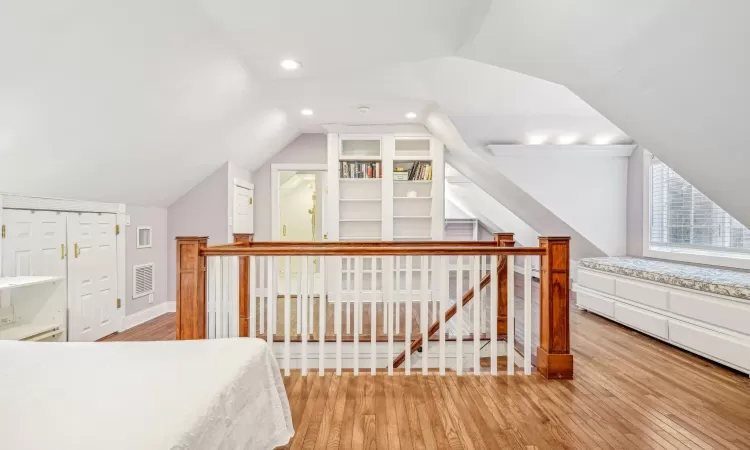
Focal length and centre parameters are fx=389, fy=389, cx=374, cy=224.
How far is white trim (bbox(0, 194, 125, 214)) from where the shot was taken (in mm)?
2795

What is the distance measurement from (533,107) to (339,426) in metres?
3.68

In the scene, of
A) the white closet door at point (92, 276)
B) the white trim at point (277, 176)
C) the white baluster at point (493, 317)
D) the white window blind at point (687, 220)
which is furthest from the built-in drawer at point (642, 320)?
the white closet door at point (92, 276)

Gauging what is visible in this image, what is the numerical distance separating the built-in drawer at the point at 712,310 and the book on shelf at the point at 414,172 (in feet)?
10.2

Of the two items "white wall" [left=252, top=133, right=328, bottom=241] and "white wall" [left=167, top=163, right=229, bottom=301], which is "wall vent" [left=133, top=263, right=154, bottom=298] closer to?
"white wall" [left=167, top=163, right=229, bottom=301]

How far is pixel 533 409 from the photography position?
7.01ft

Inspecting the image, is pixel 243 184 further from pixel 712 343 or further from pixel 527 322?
pixel 712 343

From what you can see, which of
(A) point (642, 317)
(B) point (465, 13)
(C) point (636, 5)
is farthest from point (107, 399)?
(A) point (642, 317)

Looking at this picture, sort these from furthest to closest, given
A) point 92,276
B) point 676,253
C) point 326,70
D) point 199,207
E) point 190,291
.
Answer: point 199,207, point 676,253, point 92,276, point 326,70, point 190,291

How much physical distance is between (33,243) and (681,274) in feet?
17.2

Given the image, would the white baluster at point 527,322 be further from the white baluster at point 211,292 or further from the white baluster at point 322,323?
the white baluster at point 211,292

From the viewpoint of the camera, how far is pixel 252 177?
234 inches

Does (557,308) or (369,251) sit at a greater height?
(369,251)

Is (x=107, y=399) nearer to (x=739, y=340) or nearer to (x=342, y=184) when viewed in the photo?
(x=739, y=340)

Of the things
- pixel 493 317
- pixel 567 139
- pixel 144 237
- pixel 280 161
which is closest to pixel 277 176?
pixel 280 161
